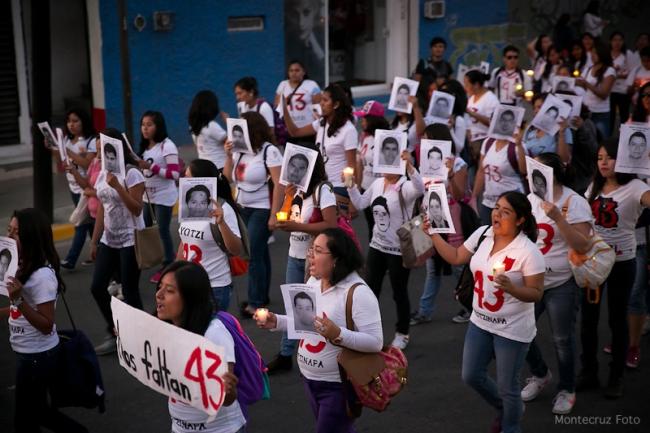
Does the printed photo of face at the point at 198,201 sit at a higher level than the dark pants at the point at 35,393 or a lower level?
higher

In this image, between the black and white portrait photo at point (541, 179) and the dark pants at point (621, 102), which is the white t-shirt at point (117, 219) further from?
the dark pants at point (621, 102)

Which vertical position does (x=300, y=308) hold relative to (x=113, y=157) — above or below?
below

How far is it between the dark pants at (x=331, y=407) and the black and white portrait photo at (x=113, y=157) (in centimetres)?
321

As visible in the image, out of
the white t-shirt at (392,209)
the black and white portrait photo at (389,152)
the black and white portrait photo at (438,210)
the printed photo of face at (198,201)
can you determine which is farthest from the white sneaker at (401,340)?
the printed photo of face at (198,201)

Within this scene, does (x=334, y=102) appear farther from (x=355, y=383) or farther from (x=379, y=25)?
(x=379, y=25)

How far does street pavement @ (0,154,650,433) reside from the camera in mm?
6316

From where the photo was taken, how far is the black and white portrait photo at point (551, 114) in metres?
8.72

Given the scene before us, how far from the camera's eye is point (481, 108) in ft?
36.3

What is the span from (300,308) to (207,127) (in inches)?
207

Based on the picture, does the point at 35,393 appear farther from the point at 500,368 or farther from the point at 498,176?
the point at 498,176

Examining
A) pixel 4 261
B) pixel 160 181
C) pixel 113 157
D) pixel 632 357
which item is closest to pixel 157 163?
pixel 160 181

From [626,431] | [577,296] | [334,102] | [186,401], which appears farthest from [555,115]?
[186,401]

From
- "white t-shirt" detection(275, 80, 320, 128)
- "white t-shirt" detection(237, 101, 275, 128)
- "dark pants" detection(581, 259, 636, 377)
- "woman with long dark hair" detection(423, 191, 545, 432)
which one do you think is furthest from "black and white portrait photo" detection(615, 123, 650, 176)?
"white t-shirt" detection(275, 80, 320, 128)

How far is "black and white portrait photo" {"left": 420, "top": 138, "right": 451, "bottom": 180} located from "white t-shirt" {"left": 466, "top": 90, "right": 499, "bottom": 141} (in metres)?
3.70
